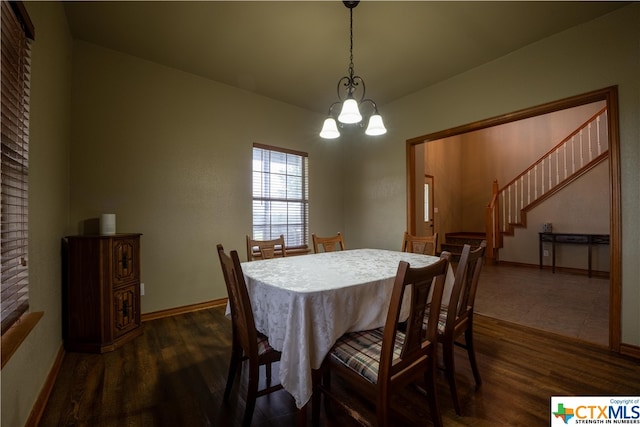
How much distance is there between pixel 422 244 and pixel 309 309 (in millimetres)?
1951

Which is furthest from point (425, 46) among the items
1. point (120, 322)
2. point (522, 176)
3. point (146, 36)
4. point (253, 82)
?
point (522, 176)

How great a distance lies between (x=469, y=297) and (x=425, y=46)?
2.40 metres

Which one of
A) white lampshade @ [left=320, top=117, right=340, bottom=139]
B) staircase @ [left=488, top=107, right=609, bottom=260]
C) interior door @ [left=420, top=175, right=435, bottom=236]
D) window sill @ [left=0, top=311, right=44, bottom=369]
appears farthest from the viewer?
interior door @ [left=420, top=175, right=435, bottom=236]

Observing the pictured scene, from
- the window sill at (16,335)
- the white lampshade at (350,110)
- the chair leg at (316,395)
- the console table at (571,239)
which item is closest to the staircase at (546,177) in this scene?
the console table at (571,239)

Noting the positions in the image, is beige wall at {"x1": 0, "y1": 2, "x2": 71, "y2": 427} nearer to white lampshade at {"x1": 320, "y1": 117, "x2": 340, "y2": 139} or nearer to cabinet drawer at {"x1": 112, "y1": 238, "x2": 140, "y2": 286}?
cabinet drawer at {"x1": 112, "y1": 238, "x2": 140, "y2": 286}

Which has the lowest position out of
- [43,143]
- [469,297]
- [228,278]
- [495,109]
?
[469,297]

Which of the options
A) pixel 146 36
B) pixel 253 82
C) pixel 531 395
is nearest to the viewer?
pixel 531 395

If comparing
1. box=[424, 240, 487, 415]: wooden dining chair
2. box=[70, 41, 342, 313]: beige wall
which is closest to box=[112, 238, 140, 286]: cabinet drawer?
box=[70, 41, 342, 313]: beige wall

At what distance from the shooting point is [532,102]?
2705mm

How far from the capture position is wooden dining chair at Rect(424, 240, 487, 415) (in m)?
1.53

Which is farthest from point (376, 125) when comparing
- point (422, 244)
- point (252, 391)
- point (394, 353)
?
point (252, 391)

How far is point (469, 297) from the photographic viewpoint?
1825 mm

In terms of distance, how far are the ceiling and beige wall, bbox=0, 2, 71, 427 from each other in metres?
0.57

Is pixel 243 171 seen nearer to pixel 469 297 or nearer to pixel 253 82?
pixel 253 82
